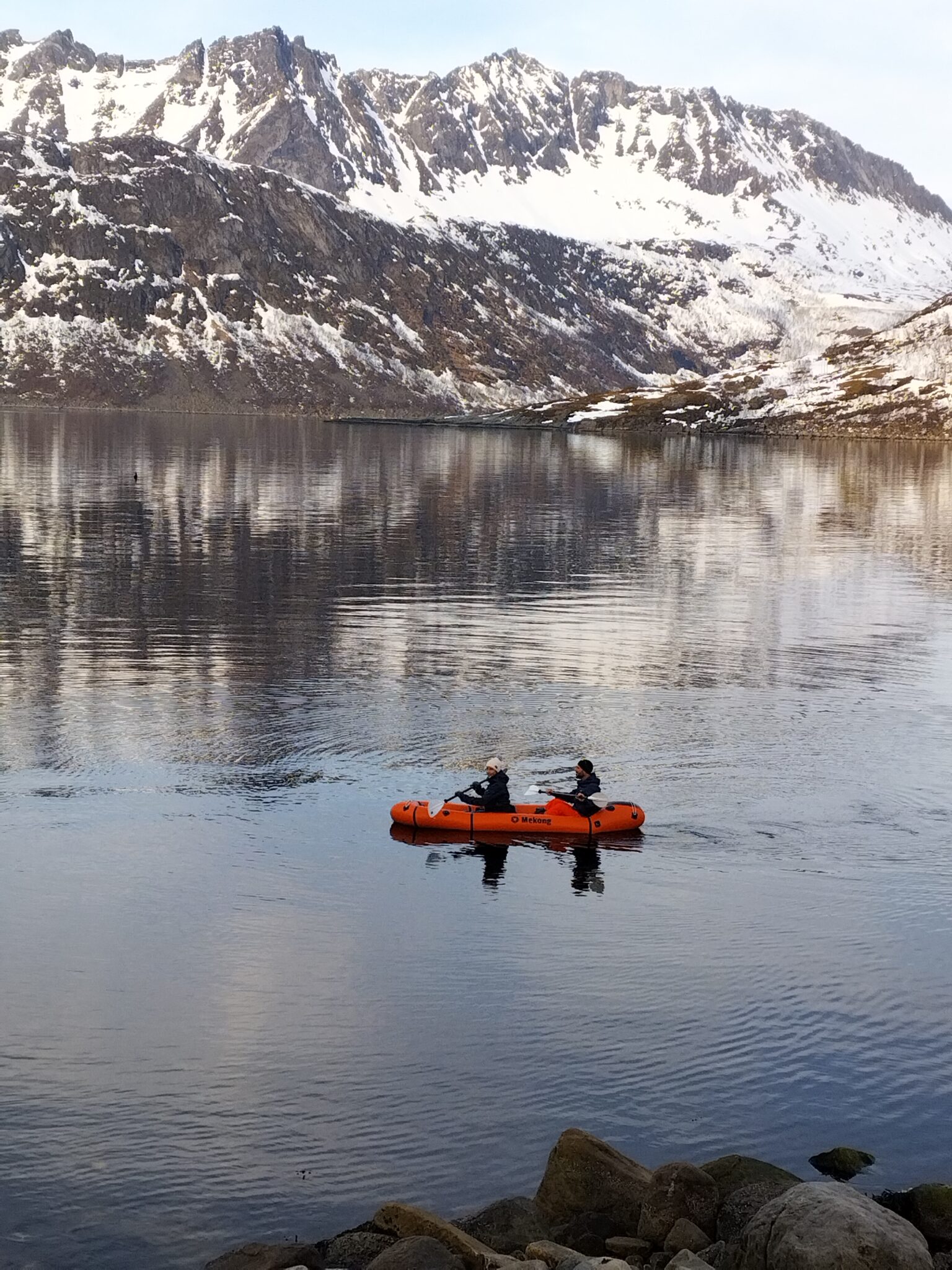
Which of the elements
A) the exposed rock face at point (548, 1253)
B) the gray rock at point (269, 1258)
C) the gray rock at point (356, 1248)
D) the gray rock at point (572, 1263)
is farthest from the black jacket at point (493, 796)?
the gray rock at point (572, 1263)

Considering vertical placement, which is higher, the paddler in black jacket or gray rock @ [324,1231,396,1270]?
the paddler in black jacket

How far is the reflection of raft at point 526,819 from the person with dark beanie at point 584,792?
0.14 metres

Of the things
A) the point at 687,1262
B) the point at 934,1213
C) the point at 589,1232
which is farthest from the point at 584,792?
the point at 687,1262

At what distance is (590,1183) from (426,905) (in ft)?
46.0

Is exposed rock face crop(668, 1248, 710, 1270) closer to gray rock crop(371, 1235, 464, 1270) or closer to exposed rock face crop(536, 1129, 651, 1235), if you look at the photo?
exposed rock face crop(536, 1129, 651, 1235)

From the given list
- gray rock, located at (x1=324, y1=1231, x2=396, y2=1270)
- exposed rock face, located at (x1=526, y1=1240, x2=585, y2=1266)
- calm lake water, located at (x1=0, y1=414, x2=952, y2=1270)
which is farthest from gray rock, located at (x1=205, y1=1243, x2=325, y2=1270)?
exposed rock face, located at (x1=526, y1=1240, x2=585, y2=1266)

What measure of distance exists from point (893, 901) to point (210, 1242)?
19382 mm

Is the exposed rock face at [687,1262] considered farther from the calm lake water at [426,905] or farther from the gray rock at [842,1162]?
the gray rock at [842,1162]

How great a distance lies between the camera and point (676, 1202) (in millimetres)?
18891

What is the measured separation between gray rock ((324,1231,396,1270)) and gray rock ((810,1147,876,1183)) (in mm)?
6791

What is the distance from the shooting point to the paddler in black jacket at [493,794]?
38125 millimetres

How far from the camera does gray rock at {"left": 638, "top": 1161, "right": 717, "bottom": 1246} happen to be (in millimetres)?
18656

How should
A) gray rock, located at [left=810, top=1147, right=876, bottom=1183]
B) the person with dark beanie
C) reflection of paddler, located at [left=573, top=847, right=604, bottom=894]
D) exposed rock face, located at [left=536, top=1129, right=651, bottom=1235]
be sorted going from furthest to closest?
the person with dark beanie < reflection of paddler, located at [left=573, top=847, right=604, bottom=894] < gray rock, located at [left=810, top=1147, right=876, bottom=1183] < exposed rock face, located at [left=536, top=1129, right=651, bottom=1235]

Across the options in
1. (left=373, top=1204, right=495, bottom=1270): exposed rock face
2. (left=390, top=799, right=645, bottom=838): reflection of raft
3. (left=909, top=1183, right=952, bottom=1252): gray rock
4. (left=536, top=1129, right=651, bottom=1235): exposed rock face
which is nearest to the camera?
(left=373, top=1204, right=495, bottom=1270): exposed rock face
